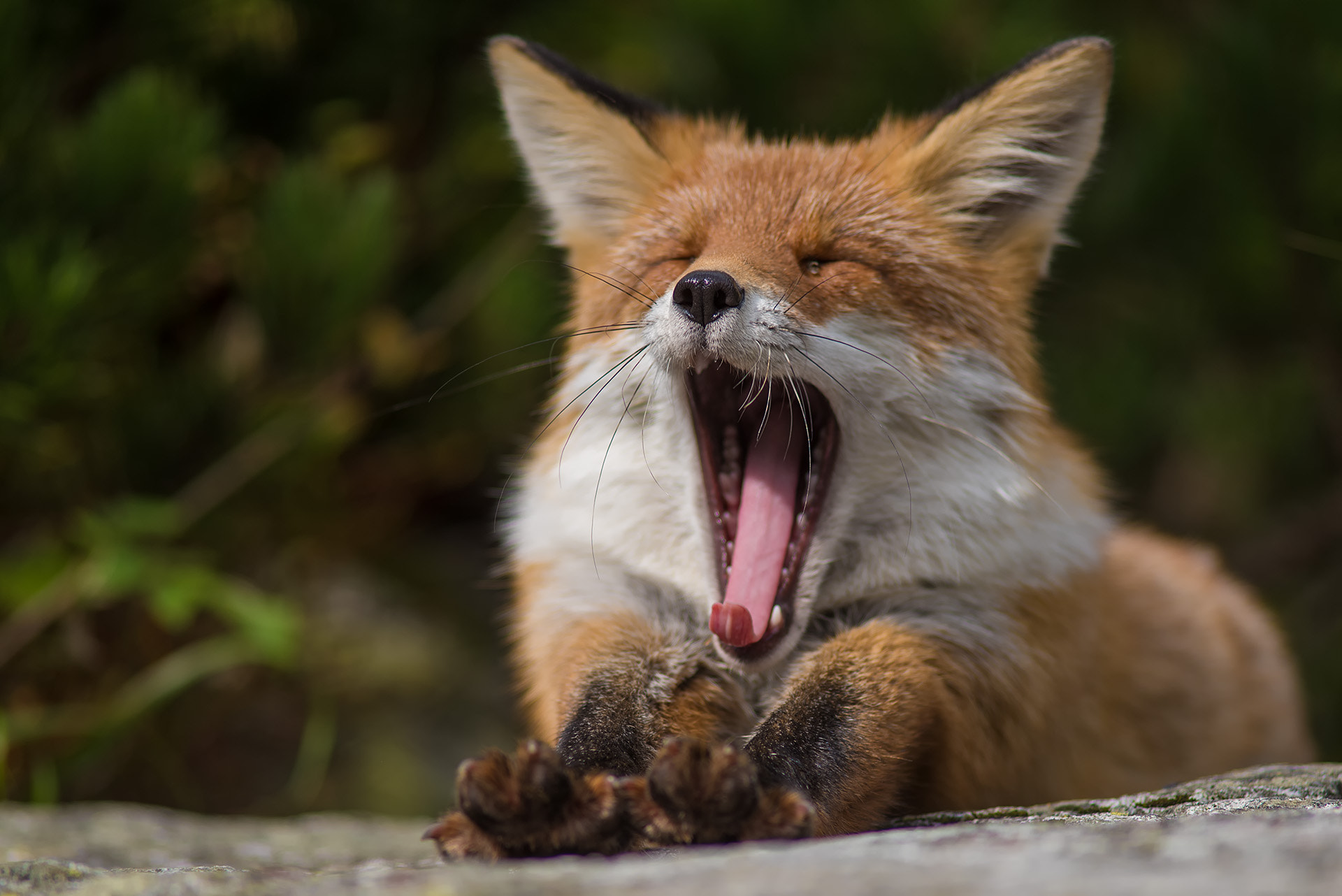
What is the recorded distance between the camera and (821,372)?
2.74 metres

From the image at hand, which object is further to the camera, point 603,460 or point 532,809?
point 603,460

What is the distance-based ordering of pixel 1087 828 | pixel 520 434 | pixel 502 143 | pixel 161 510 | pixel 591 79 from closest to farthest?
pixel 1087 828, pixel 591 79, pixel 161 510, pixel 502 143, pixel 520 434

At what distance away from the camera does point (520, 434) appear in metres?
6.00

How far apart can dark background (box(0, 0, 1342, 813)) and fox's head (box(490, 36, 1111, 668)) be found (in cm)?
97

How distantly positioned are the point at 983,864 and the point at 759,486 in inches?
56.7

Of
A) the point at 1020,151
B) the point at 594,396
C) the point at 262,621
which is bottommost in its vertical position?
the point at 262,621

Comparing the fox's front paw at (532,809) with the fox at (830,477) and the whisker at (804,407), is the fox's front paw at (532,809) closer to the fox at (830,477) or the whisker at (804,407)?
the fox at (830,477)

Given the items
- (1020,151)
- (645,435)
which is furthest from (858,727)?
(1020,151)

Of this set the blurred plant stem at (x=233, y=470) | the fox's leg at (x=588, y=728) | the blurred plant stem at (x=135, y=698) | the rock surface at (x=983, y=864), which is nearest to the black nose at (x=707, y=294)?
the fox's leg at (x=588, y=728)

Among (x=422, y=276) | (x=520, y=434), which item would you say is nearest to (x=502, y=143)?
(x=422, y=276)

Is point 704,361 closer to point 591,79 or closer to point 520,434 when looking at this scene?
point 591,79

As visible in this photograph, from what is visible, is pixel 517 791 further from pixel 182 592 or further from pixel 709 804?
pixel 182 592

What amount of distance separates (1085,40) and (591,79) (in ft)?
4.75

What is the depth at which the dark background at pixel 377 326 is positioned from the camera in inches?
167
